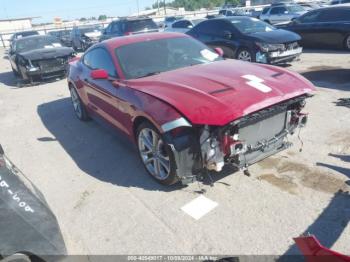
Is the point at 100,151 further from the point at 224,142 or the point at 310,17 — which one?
the point at 310,17

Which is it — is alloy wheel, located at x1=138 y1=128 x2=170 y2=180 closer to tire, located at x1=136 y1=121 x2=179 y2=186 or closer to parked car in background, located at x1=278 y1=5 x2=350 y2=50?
tire, located at x1=136 y1=121 x2=179 y2=186

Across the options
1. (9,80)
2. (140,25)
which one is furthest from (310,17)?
(9,80)

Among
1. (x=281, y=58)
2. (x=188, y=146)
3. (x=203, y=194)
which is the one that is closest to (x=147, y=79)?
(x=188, y=146)

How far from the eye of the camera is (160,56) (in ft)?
16.3

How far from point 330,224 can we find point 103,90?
3497 millimetres

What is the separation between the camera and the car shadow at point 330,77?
303 inches

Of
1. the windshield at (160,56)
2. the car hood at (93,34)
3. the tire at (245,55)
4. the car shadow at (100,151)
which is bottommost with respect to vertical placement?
the car hood at (93,34)

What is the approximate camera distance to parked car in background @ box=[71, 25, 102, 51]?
21.3 metres

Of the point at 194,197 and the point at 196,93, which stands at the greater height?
the point at 196,93

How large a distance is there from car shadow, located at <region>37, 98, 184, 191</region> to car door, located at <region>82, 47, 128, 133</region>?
0.23m

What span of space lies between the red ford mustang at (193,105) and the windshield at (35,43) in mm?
8804

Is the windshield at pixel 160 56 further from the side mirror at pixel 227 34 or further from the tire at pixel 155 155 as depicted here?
the side mirror at pixel 227 34

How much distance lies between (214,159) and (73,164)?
8.13 feet

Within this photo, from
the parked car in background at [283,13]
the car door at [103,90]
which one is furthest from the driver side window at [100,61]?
the parked car in background at [283,13]
